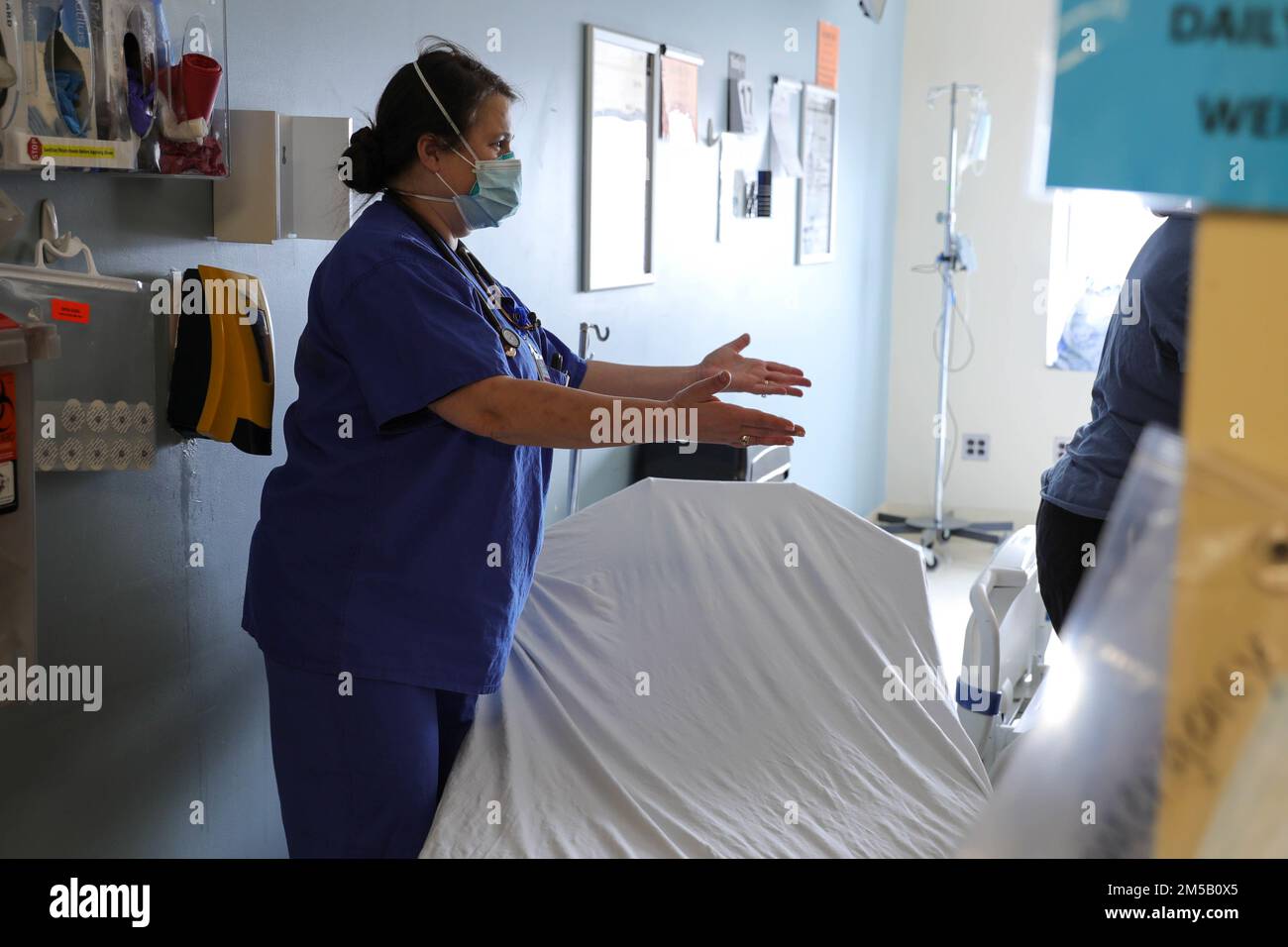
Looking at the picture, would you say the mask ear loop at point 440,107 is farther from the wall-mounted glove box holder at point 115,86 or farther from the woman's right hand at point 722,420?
the woman's right hand at point 722,420

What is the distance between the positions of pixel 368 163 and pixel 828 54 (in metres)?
3.21

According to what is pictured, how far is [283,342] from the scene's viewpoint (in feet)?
6.77

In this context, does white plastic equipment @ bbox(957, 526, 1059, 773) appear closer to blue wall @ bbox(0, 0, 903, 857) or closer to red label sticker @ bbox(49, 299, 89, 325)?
blue wall @ bbox(0, 0, 903, 857)

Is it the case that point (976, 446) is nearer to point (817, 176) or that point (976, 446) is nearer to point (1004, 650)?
point (817, 176)

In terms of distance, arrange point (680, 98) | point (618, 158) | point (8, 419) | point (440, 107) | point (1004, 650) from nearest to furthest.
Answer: point (8, 419) → point (440, 107) → point (1004, 650) → point (618, 158) → point (680, 98)

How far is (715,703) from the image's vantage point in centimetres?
186

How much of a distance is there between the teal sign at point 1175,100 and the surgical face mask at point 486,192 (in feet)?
4.05

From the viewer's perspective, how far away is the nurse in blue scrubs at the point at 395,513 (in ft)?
4.96

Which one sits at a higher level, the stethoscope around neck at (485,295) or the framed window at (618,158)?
the framed window at (618,158)

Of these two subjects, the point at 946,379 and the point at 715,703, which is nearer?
the point at 715,703

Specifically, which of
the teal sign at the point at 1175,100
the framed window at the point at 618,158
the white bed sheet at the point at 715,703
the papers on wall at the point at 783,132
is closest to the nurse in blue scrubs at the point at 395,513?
the white bed sheet at the point at 715,703

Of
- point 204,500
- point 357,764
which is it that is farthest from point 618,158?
point 357,764

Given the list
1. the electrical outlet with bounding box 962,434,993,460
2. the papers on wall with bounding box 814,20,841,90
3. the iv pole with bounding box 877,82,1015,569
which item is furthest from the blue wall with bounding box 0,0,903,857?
the electrical outlet with bounding box 962,434,993,460
